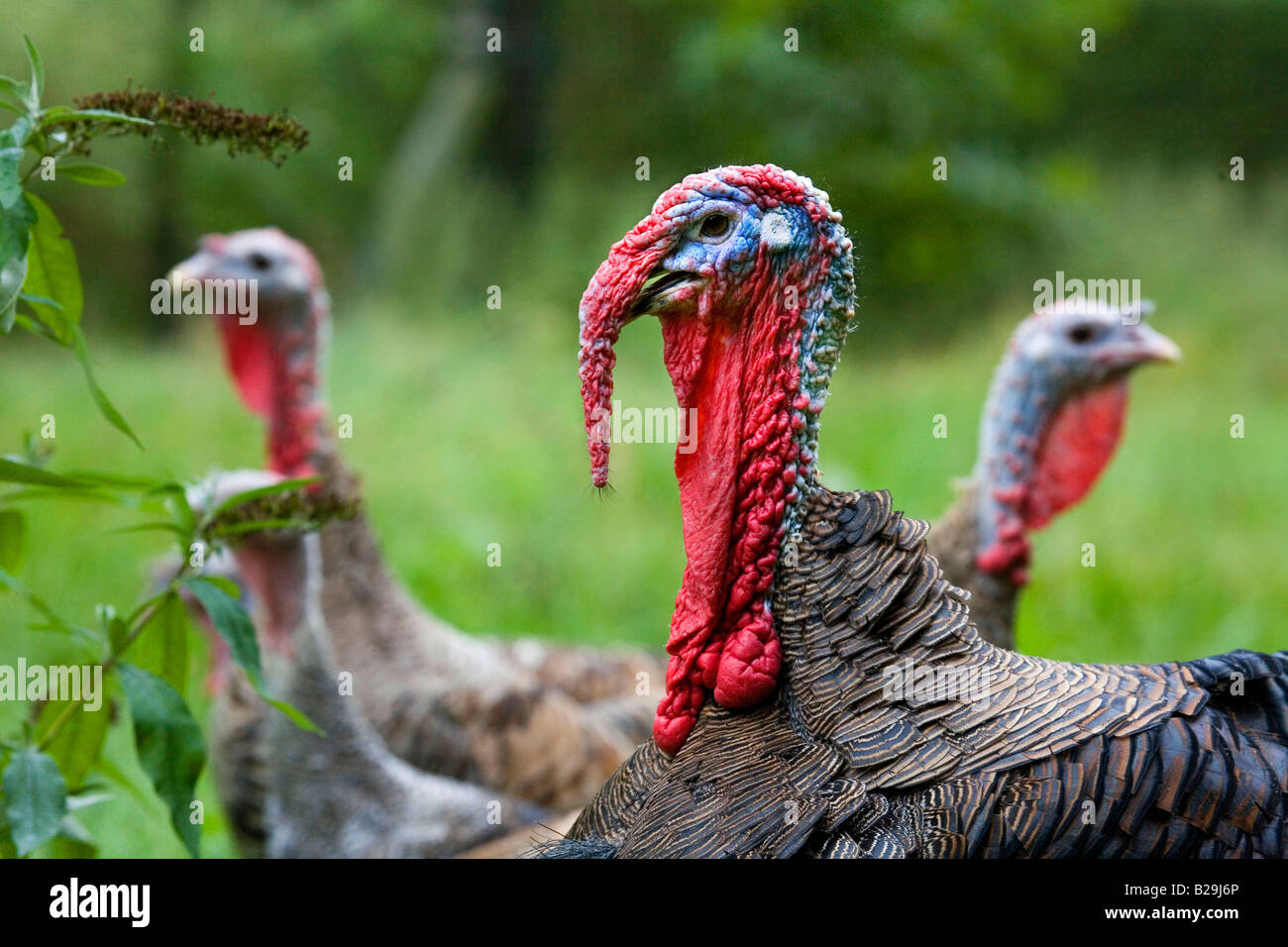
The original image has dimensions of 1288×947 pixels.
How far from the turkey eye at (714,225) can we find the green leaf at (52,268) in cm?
107

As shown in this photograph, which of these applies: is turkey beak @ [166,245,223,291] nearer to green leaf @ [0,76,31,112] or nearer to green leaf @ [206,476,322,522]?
green leaf @ [206,476,322,522]

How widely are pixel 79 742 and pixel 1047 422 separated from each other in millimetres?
2600

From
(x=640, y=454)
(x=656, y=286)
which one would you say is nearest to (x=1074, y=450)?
(x=656, y=286)

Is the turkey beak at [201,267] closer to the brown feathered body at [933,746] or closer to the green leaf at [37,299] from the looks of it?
the green leaf at [37,299]

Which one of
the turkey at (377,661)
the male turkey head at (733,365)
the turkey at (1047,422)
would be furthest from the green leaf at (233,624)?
the turkey at (1047,422)

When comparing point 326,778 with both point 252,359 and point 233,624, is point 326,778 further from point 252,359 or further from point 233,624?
point 252,359

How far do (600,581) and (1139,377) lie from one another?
11.6ft

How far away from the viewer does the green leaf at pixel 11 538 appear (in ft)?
8.36

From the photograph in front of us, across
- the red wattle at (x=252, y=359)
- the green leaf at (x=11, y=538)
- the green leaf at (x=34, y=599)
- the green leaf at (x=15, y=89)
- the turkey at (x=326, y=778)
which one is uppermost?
the green leaf at (x=15, y=89)

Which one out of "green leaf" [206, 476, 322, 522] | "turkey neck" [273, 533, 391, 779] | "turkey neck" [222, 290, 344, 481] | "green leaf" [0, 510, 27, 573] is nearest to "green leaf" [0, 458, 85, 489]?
"green leaf" [206, 476, 322, 522]

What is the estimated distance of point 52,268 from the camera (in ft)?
7.64

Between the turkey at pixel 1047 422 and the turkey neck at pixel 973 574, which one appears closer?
the turkey neck at pixel 973 574

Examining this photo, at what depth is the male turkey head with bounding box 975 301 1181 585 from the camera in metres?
3.73

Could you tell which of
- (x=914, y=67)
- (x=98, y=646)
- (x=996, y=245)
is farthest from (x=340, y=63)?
(x=98, y=646)
